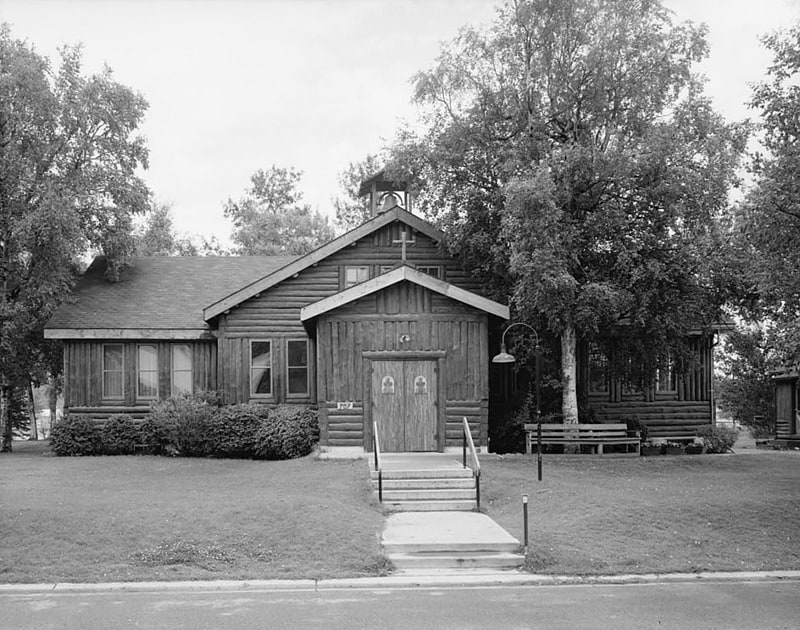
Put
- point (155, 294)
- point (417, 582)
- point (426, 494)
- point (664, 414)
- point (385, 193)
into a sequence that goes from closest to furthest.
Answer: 1. point (417, 582)
2. point (426, 494)
3. point (664, 414)
4. point (155, 294)
5. point (385, 193)

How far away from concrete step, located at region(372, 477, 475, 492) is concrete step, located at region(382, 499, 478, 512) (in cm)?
83

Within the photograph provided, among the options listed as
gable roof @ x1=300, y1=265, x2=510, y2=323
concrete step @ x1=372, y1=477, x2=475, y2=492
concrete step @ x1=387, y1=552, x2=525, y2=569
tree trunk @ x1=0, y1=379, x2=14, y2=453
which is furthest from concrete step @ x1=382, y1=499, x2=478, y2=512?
tree trunk @ x1=0, y1=379, x2=14, y2=453

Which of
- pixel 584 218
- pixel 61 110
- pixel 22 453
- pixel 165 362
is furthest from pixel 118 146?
pixel 584 218

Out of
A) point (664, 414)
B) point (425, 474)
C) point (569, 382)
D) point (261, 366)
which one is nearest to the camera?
point (425, 474)

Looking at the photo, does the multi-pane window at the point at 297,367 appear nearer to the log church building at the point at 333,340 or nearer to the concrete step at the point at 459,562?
the log church building at the point at 333,340

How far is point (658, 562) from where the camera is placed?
554 inches

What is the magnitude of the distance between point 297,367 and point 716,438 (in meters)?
13.3

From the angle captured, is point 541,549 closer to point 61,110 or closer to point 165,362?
point 165,362

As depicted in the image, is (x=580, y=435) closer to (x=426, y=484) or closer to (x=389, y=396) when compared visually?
(x=389, y=396)

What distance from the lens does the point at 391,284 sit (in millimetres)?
23375

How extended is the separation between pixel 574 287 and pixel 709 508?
25.5 feet

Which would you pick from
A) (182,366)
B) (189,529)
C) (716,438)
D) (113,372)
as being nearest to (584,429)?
(716,438)

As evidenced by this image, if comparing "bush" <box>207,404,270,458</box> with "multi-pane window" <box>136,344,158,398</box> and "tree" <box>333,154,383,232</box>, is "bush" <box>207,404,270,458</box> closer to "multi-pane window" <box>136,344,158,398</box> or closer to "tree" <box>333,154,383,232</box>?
"multi-pane window" <box>136,344,158,398</box>

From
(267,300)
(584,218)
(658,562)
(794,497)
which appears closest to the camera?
(658,562)
